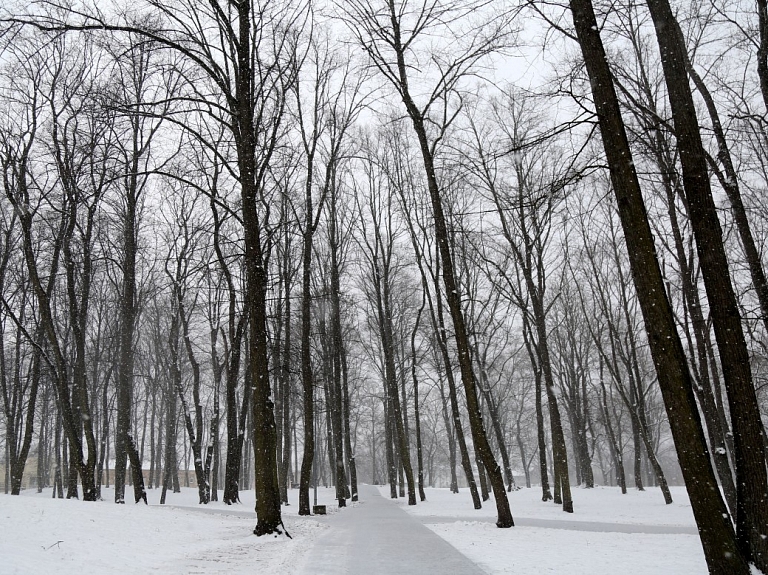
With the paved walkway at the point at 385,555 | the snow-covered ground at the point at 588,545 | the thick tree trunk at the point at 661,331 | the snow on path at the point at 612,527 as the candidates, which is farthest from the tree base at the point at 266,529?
the thick tree trunk at the point at 661,331

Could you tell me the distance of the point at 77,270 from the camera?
63.9 ft

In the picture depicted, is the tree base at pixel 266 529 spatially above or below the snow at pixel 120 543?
below

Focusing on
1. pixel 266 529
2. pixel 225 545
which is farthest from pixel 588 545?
pixel 225 545

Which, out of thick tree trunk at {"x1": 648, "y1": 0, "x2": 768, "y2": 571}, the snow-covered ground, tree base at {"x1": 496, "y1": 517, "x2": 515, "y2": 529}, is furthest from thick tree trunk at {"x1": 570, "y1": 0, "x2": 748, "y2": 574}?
tree base at {"x1": 496, "y1": 517, "x2": 515, "y2": 529}

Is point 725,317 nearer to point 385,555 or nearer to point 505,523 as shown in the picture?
point 385,555

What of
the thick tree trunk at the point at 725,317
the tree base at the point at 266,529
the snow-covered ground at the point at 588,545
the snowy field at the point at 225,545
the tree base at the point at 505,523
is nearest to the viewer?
the thick tree trunk at the point at 725,317

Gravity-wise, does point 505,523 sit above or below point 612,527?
above

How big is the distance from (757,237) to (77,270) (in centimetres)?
2374

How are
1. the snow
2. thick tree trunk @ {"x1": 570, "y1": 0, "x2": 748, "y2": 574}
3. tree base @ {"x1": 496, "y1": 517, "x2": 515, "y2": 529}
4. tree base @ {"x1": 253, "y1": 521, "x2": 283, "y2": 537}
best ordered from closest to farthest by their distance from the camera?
thick tree trunk @ {"x1": 570, "y1": 0, "x2": 748, "y2": 574} → the snow → tree base @ {"x1": 253, "y1": 521, "x2": 283, "y2": 537} → tree base @ {"x1": 496, "y1": 517, "x2": 515, "y2": 529}

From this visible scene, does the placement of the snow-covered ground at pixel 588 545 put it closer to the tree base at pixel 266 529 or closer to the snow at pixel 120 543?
the snow at pixel 120 543

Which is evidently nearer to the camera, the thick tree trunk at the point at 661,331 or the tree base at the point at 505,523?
the thick tree trunk at the point at 661,331

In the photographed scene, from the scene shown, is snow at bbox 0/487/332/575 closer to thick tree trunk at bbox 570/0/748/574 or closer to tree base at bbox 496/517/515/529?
tree base at bbox 496/517/515/529

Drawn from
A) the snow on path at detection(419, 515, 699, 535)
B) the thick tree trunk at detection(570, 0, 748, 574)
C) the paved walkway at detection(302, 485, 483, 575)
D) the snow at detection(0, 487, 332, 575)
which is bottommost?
the snow on path at detection(419, 515, 699, 535)

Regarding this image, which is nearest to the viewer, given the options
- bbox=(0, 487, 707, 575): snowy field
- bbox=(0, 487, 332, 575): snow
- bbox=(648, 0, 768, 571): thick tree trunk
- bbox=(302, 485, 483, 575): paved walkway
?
bbox=(648, 0, 768, 571): thick tree trunk
